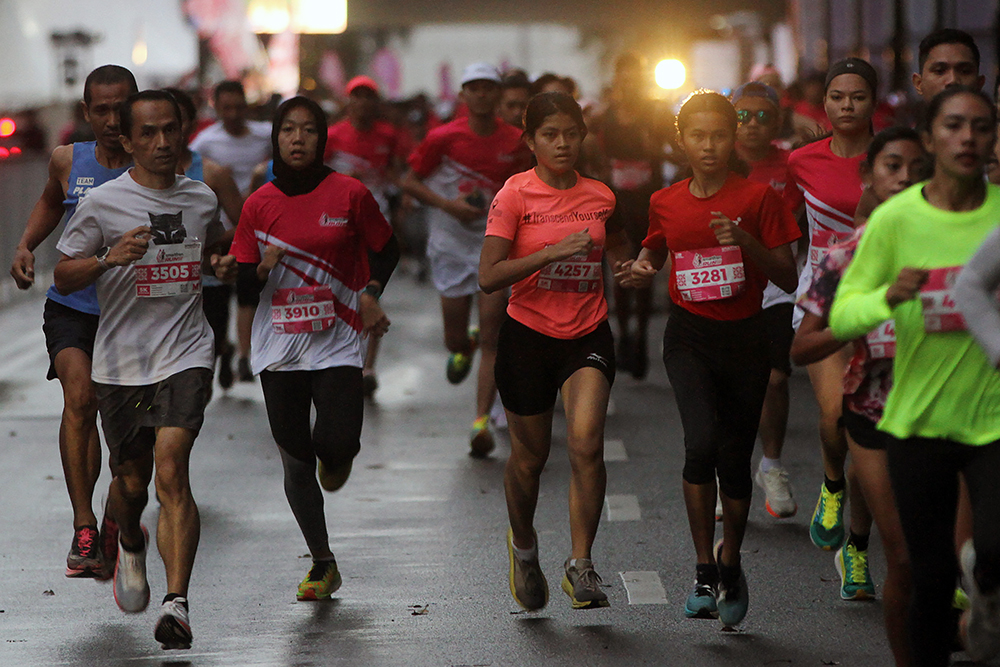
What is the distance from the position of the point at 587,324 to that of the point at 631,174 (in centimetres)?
650

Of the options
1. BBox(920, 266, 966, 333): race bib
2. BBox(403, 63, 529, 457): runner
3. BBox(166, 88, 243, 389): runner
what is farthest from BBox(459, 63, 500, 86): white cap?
BBox(920, 266, 966, 333): race bib

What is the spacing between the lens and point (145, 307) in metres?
5.96

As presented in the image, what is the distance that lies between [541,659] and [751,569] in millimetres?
1534

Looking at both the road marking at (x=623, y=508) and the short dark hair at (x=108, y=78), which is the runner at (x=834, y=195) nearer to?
the road marking at (x=623, y=508)

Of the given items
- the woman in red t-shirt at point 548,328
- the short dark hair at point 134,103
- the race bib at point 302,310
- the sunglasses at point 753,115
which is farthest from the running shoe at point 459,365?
the short dark hair at point 134,103

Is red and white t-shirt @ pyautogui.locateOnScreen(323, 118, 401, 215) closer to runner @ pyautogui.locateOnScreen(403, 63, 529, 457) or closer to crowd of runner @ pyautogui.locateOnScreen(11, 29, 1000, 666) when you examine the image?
runner @ pyautogui.locateOnScreen(403, 63, 529, 457)

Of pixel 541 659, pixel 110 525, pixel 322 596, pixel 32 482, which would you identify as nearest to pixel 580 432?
pixel 541 659

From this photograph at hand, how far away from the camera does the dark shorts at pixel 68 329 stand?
679 cm

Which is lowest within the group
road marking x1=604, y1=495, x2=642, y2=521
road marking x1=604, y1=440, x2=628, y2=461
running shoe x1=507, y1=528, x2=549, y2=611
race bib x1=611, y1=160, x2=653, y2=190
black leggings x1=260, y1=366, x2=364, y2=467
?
road marking x1=604, y1=440, x2=628, y2=461

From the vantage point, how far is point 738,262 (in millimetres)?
5789

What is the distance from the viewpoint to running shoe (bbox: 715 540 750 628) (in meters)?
5.68

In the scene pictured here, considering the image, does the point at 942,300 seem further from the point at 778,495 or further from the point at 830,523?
the point at 778,495

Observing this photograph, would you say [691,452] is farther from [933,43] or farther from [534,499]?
[933,43]

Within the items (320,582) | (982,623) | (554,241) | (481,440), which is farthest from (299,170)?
(481,440)
